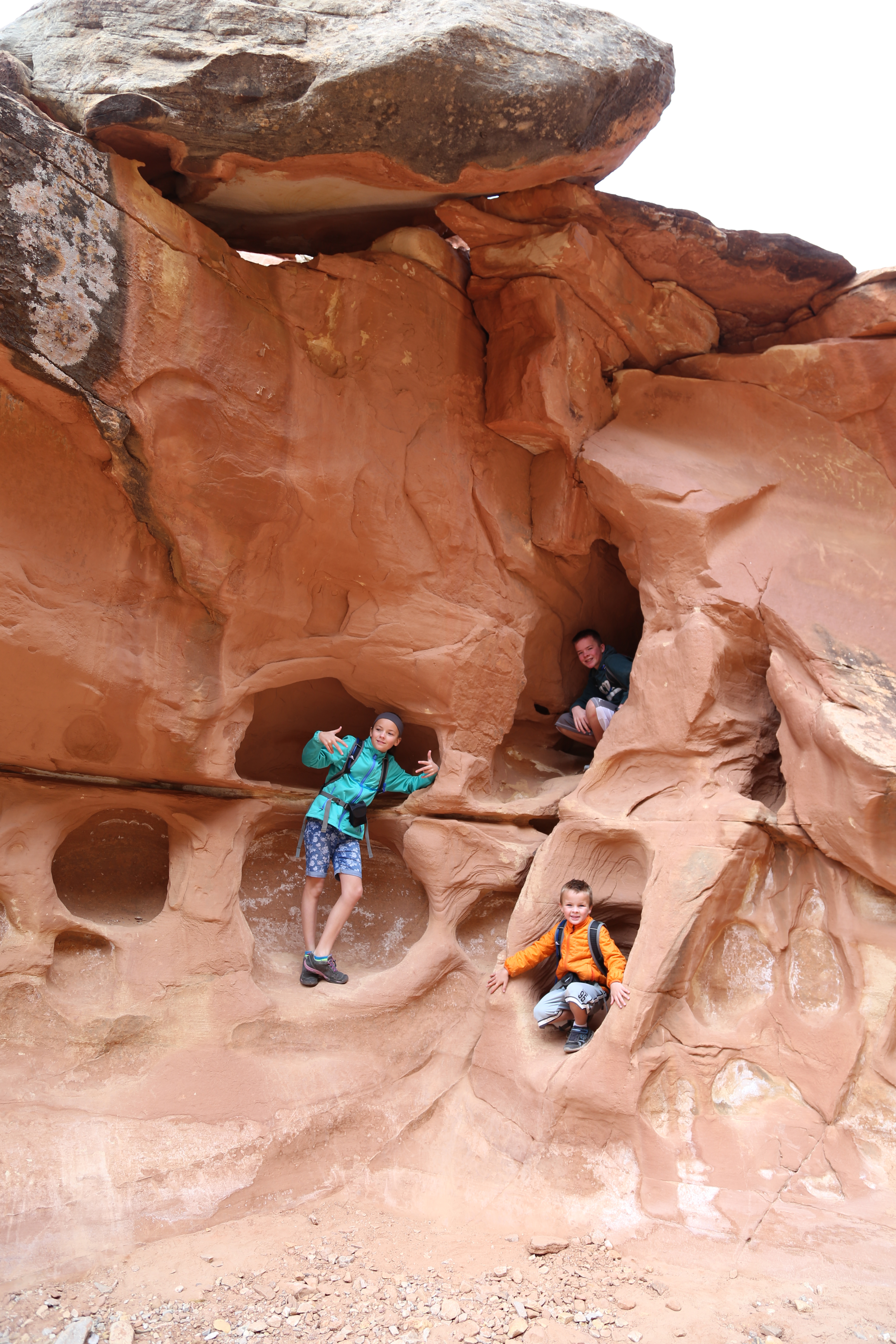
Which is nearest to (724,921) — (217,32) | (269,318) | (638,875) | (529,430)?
(638,875)

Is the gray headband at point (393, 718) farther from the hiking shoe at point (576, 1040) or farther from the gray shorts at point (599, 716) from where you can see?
the hiking shoe at point (576, 1040)

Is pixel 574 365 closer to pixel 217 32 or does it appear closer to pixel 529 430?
pixel 529 430

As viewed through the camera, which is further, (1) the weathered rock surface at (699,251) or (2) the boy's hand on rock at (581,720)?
(2) the boy's hand on rock at (581,720)

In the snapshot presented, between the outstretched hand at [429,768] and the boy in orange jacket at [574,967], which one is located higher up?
the outstretched hand at [429,768]

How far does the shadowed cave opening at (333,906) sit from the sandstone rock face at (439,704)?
0.03 metres

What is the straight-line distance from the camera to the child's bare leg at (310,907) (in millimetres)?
4961

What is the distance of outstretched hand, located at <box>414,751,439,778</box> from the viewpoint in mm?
5242

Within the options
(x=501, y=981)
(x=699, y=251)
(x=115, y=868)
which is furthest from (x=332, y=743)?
(x=699, y=251)

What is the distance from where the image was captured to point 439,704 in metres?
5.20

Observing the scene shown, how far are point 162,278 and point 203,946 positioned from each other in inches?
126

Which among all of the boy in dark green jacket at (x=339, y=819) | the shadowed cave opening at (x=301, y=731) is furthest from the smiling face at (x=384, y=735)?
the shadowed cave opening at (x=301, y=731)

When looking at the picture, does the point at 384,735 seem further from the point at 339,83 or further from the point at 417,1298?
the point at 339,83

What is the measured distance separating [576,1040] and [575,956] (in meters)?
0.38

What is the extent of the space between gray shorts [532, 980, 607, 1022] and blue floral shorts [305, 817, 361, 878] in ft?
3.95
